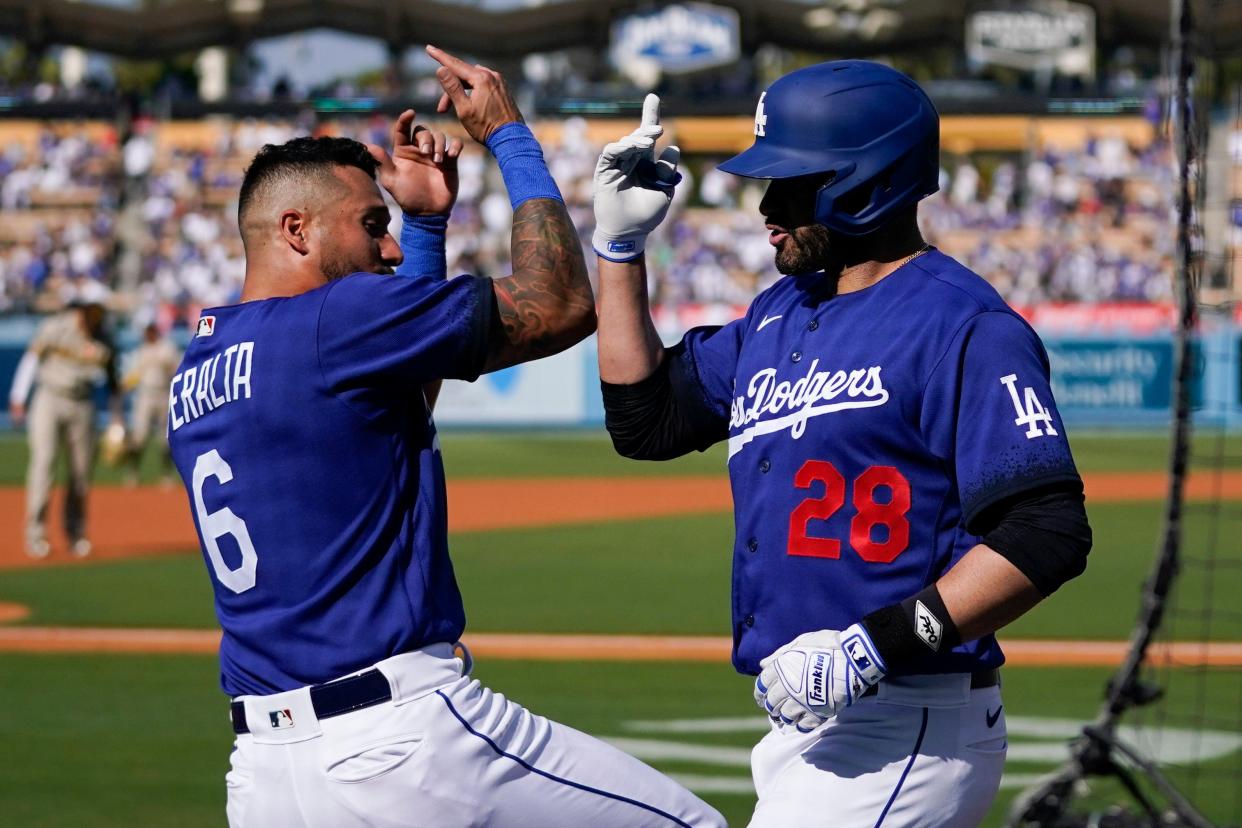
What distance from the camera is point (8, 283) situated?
116 feet

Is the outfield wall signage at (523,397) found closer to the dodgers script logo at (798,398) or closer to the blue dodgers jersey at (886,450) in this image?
the dodgers script logo at (798,398)

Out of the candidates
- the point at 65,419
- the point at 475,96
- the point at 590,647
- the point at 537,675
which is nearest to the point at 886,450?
the point at 475,96

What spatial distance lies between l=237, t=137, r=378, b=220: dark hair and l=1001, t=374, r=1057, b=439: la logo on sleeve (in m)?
1.57

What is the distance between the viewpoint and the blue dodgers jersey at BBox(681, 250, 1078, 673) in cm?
328

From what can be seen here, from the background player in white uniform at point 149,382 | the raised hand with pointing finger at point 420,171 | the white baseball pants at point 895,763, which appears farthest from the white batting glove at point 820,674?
the background player in white uniform at point 149,382

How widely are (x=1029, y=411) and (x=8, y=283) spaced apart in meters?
35.0

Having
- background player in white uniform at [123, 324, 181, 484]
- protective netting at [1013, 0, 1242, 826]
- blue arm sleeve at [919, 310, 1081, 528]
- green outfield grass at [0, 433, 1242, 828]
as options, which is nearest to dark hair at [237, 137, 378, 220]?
blue arm sleeve at [919, 310, 1081, 528]

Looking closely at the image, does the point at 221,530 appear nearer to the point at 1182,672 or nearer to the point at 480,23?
the point at 1182,672

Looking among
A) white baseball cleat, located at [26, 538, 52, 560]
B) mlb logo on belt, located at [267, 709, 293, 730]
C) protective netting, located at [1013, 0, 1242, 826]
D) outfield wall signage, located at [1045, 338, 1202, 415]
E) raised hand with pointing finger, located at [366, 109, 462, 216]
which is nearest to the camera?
mlb logo on belt, located at [267, 709, 293, 730]

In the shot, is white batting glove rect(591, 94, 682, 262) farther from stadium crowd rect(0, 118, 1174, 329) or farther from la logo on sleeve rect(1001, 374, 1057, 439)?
stadium crowd rect(0, 118, 1174, 329)

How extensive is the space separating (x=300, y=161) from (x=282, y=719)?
1.25 m

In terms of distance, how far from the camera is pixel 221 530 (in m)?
3.63

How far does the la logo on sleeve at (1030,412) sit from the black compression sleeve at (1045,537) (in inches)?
4.6

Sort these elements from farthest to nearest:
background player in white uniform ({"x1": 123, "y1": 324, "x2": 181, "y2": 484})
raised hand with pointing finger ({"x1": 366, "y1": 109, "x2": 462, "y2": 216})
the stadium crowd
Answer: the stadium crowd
background player in white uniform ({"x1": 123, "y1": 324, "x2": 181, "y2": 484})
raised hand with pointing finger ({"x1": 366, "y1": 109, "x2": 462, "y2": 216})
